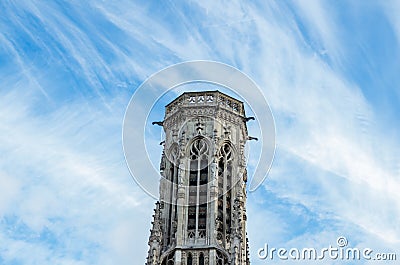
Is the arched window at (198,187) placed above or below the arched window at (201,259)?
above

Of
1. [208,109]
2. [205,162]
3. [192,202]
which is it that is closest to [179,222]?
[192,202]

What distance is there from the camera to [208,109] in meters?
58.0

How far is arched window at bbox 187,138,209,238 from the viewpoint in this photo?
52344 millimetres

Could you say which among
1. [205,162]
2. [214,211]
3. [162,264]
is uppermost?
[205,162]

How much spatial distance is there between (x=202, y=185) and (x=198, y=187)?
0.35 m

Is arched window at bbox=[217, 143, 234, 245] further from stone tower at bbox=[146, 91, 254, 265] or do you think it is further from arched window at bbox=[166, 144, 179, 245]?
arched window at bbox=[166, 144, 179, 245]

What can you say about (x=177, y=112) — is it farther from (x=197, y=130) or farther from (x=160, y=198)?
(x=160, y=198)

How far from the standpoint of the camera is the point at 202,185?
178 ft

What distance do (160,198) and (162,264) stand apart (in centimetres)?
569

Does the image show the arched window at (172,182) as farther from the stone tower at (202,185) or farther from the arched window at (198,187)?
the arched window at (198,187)

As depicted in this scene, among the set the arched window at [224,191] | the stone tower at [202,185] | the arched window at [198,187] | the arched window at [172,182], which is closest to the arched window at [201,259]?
the stone tower at [202,185]

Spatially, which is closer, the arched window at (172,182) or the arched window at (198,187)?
the arched window at (198,187)

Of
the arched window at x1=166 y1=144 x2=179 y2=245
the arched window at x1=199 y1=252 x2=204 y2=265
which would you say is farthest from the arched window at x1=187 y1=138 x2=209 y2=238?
the arched window at x1=199 y1=252 x2=204 y2=265

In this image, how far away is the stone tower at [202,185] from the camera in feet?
167
